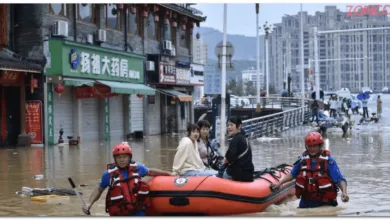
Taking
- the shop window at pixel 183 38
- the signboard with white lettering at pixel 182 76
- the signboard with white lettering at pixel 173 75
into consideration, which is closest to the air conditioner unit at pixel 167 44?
the signboard with white lettering at pixel 173 75

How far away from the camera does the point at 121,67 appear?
30906 millimetres

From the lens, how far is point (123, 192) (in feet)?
26.2

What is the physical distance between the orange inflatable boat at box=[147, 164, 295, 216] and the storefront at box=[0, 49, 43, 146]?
1674cm

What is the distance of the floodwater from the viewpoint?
10.2m

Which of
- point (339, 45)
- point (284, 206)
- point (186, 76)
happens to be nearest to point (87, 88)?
point (186, 76)

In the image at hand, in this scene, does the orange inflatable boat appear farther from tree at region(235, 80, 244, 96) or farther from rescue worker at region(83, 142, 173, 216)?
tree at region(235, 80, 244, 96)

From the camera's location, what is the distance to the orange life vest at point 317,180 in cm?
867

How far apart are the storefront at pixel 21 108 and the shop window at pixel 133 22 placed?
8610 millimetres

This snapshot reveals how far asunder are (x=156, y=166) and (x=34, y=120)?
960 centimetres

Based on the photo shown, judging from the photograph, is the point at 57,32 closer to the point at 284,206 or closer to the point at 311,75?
the point at 284,206

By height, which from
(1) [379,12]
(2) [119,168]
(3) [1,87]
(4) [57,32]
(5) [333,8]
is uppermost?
(5) [333,8]

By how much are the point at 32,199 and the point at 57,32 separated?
1524cm

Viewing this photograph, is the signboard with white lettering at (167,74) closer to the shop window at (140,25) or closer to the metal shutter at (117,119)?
the shop window at (140,25)

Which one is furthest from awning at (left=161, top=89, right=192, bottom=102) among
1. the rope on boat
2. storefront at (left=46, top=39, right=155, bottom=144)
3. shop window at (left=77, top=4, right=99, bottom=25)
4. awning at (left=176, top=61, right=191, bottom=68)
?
the rope on boat
